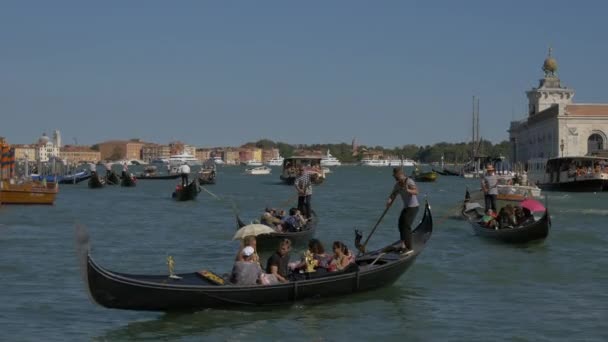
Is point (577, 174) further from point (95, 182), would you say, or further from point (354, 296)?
point (354, 296)

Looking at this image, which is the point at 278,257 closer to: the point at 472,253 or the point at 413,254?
the point at 413,254

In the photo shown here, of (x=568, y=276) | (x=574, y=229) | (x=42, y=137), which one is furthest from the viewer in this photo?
(x=42, y=137)

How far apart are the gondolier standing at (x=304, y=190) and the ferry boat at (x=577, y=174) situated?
1090 inches

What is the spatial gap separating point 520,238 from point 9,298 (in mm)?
9066

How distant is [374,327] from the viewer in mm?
Answer: 9969

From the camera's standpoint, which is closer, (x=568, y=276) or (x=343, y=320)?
(x=343, y=320)

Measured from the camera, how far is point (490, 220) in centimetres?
1773

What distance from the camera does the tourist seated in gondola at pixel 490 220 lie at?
57.3 ft

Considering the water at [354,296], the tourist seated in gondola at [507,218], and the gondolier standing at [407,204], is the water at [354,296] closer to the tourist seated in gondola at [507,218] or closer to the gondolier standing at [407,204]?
the tourist seated in gondola at [507,218]

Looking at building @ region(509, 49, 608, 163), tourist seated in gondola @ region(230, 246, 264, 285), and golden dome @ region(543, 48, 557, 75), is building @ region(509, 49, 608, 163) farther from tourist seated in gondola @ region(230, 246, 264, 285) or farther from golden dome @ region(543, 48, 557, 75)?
tourist seated in gondola @ region(230, 246, 264, 285)

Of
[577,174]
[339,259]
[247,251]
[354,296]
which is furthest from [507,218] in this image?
[577,174]

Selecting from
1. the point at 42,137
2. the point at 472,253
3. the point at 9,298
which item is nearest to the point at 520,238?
the point at 472,253

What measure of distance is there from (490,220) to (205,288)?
9.31 m

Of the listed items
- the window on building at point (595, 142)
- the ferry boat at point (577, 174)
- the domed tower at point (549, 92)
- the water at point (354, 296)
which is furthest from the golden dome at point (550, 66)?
the water at point (354, 296)
